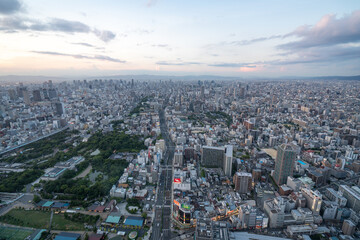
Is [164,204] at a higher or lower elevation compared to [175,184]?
lower

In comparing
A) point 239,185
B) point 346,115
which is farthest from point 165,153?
point 346,115

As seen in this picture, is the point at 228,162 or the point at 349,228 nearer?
the point at 349,228

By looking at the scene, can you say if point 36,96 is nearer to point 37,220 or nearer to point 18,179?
point 18,179

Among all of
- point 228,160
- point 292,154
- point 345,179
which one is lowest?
point 345,179

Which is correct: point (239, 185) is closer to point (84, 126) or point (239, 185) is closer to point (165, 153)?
point (165, 153)

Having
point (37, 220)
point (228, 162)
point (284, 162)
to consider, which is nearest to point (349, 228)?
point (284, 162)

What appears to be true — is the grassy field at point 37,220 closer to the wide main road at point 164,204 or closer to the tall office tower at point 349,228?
the wide main road at point 164,204

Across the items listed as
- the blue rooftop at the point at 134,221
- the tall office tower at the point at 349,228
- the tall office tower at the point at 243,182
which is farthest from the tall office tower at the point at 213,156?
the tall office tower at the point at 349,228
